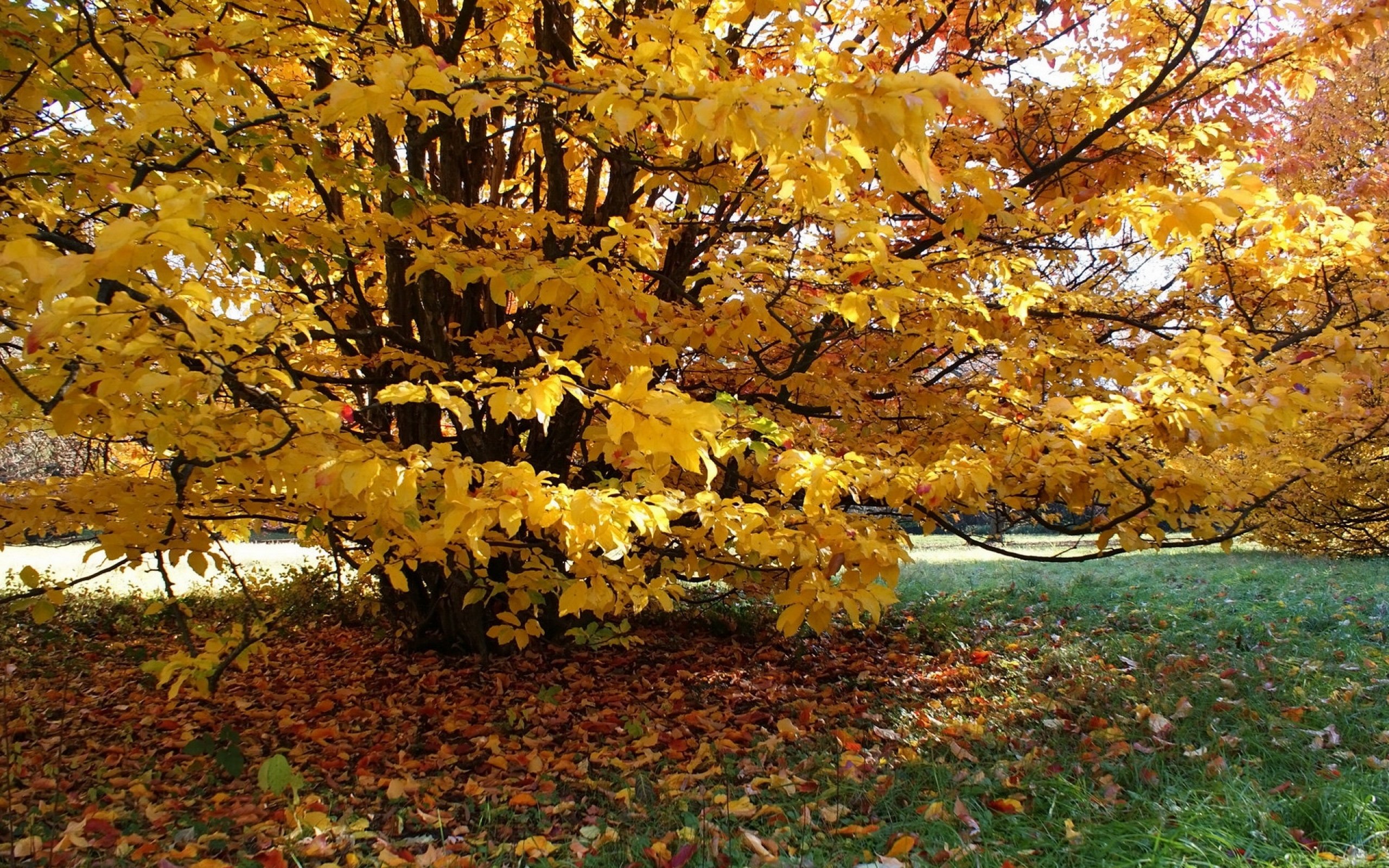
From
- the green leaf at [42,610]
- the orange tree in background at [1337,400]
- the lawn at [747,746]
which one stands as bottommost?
the lawn at [747,746]

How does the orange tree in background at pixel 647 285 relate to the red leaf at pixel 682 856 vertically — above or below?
above

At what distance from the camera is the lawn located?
242 cm

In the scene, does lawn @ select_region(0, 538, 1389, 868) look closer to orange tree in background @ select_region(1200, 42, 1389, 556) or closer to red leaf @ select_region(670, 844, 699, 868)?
red leaf @ select_region(670, 844, 699, 868)

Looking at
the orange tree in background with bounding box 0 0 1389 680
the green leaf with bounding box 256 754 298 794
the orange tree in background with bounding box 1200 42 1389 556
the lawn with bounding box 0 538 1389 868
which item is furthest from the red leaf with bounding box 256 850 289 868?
the orange tree in background with bounding box 1200 42 1389 556

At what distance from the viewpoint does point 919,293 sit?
2807 millimetres

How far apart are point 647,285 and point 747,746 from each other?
2.32m

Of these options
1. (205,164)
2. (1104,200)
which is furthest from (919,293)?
(205,164)

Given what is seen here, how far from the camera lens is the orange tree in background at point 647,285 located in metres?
1.82

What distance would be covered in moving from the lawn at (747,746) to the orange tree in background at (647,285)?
67 cm

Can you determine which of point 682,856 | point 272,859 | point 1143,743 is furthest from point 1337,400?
point 272,859

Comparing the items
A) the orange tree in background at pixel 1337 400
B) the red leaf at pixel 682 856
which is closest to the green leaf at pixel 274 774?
the red leaf at pixel 682 856

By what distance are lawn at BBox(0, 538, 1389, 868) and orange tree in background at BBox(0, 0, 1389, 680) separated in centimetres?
67

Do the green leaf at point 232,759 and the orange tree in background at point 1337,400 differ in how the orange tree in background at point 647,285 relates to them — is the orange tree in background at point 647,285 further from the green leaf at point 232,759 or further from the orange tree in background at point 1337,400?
the orange tree in background at point 1337,400

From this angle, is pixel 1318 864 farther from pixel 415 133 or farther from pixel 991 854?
pixel 415 133
